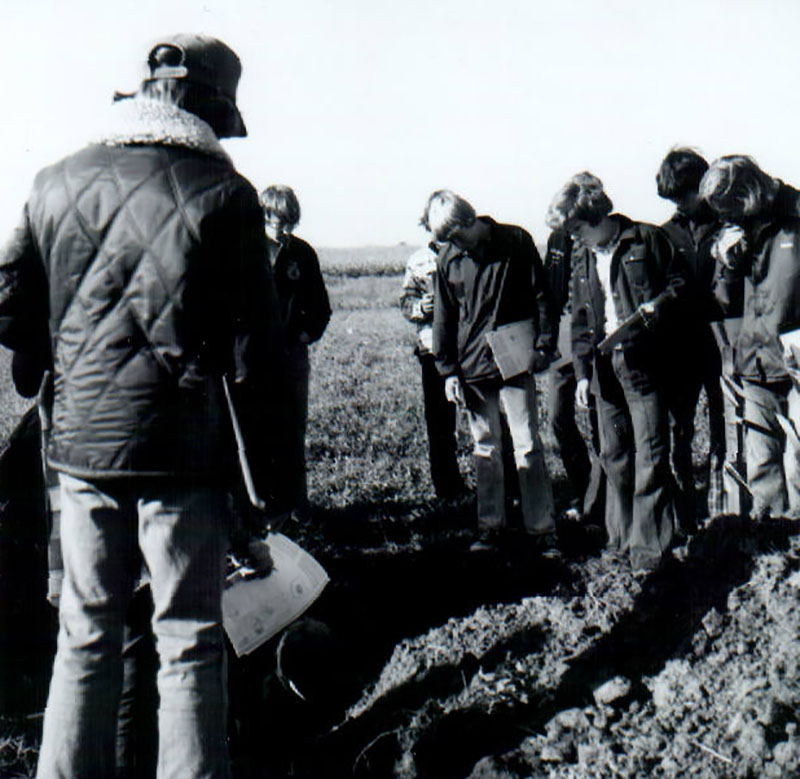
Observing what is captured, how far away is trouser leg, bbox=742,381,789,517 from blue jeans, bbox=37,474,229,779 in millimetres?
2973

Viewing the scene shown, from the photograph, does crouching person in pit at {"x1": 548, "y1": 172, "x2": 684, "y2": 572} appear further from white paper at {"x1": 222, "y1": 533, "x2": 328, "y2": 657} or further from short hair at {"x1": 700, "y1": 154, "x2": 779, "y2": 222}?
white paper at {"x1": 222, "y1": 533, "x2": 328, "y2": 657}

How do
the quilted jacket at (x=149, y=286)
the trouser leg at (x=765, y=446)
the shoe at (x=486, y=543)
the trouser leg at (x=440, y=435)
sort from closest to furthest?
the quilted jacket at (x=149, y=286) → the trouser leg at (x=765, y=446) → the shoe at (x=486, y=543) → the trouser leg at (x=440, y=435)

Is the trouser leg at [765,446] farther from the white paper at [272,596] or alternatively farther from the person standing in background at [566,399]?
the white paper at [272,596]

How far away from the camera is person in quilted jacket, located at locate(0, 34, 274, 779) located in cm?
256

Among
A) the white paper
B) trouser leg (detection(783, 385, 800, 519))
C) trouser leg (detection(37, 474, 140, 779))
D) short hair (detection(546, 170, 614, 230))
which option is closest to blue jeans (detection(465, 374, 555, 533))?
short hair (detection(546, 170, 614, 230))

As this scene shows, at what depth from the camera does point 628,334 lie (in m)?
4.63

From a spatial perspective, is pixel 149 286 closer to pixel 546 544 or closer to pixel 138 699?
pixel 138 699

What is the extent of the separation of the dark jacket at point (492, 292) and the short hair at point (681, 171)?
761 mm

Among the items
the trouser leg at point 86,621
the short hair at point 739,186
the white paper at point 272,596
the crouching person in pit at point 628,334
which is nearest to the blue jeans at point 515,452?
the crouching person in pit at point 628,334

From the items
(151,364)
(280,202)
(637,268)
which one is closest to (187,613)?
(151,364)

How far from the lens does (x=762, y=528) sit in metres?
4.53

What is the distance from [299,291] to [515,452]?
147 cm

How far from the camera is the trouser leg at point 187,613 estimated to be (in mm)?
2656

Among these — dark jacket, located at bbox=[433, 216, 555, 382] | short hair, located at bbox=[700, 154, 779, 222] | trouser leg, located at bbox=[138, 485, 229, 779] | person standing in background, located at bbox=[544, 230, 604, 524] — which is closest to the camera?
trouser leg, located at bbox=[138, 485, 229, 779]
